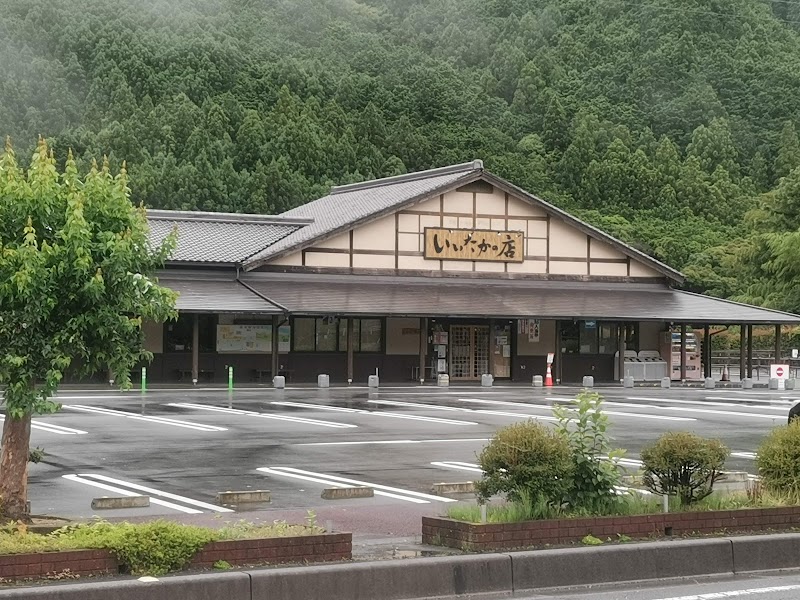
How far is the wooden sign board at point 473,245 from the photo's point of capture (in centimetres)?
4197

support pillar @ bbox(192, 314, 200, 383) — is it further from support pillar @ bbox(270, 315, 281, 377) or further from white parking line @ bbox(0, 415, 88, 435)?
white parking line @ bbox(0, 415, 88, 435)

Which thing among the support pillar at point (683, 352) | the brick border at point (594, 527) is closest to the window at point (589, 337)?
the support pillar at point (683, 352)

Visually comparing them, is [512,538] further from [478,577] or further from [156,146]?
[156,146]

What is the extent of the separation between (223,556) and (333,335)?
105ft

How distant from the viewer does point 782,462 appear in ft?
36.3

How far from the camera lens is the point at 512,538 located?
933 centimetres

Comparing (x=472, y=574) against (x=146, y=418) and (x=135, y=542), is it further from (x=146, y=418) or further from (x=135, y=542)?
(x=146, y=418)

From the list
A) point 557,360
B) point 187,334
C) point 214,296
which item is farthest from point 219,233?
point 557,360

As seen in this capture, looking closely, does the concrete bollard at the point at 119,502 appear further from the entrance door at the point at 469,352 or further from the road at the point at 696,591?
the entrance door at the point at 469,352

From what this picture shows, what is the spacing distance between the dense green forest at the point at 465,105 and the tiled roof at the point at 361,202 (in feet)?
65.7

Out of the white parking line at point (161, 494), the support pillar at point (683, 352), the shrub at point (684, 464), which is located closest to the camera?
the shrub at point (684, 464)

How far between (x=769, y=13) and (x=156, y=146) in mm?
51175

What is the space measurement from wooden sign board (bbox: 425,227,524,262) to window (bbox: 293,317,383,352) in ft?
11.1

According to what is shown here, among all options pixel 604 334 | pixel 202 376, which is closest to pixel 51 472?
pixel 202 376
